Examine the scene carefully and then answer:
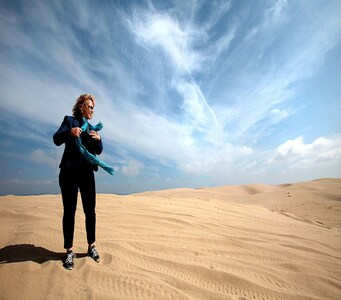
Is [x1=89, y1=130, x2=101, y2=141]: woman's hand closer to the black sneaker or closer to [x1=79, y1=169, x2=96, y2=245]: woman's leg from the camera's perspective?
[x1=79, y1=169, x2=96, y2=245]: woman's leg

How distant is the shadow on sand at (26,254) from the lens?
7.93 ft

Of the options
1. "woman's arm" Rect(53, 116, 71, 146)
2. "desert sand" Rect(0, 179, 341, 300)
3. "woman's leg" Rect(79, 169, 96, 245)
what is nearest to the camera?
"desert sand" Rect(0, 179, 341, 300)

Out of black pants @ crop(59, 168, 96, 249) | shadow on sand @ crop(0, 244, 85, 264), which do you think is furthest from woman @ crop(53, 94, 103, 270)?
shadow on sand @ crop(0, 244, 85, 264)

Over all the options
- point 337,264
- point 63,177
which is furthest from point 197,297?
point 337,264

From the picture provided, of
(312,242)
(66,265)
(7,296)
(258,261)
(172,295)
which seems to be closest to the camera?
(7,296)

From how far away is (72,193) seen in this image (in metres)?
2.44

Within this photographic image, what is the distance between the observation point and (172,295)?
6.31 feet

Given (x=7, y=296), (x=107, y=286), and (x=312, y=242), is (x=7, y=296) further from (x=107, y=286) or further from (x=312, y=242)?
(x=312, y=242)

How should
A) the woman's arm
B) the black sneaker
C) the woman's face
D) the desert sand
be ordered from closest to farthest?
the desert sand → the black sneaker → the woman's arm → the woman's face

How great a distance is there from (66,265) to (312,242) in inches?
178

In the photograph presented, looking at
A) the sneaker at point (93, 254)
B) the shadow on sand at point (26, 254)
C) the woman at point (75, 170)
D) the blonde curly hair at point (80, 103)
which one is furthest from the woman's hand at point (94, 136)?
the shadow on sand at point (26, 254)

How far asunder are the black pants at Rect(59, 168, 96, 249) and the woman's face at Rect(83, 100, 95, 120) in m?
0.76

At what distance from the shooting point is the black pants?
242 centimetres

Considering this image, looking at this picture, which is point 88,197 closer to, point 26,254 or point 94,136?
point 94,136
